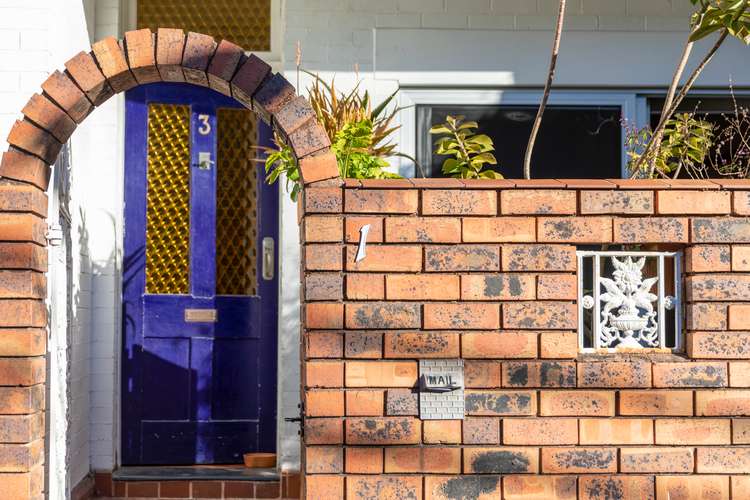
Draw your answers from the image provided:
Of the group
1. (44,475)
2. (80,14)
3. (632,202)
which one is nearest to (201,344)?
(80,14)

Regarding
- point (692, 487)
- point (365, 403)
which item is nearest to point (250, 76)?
point (365, 403)

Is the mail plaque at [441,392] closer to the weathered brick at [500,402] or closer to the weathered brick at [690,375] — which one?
the weathered brick at [500,402]

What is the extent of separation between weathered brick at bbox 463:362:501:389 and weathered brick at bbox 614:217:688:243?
0.65m

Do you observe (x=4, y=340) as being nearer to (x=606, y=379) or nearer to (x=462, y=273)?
(x=462, y=273)

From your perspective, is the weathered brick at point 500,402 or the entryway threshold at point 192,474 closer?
the weathered brick at point 500,402

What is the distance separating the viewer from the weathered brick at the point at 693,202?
3.66 meters

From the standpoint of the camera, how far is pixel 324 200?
3.65 metres

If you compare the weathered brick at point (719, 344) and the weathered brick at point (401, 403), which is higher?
the weathered brick at point (719, 344)

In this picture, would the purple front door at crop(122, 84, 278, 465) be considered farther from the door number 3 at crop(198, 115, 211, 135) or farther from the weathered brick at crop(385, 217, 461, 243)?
the weathered brick at crop(385, 217, 461, 243)

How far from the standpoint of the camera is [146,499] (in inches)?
226

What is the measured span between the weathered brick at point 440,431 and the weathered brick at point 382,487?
0.14 m

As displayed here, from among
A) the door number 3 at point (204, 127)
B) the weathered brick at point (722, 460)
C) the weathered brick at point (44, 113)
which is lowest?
the weathered brick at point (722, 460)

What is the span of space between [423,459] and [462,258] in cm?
69

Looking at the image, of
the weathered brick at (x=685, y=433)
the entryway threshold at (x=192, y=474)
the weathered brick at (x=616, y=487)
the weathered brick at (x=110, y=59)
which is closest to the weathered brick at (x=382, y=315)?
the weathered brick at (x=616, y=487)
